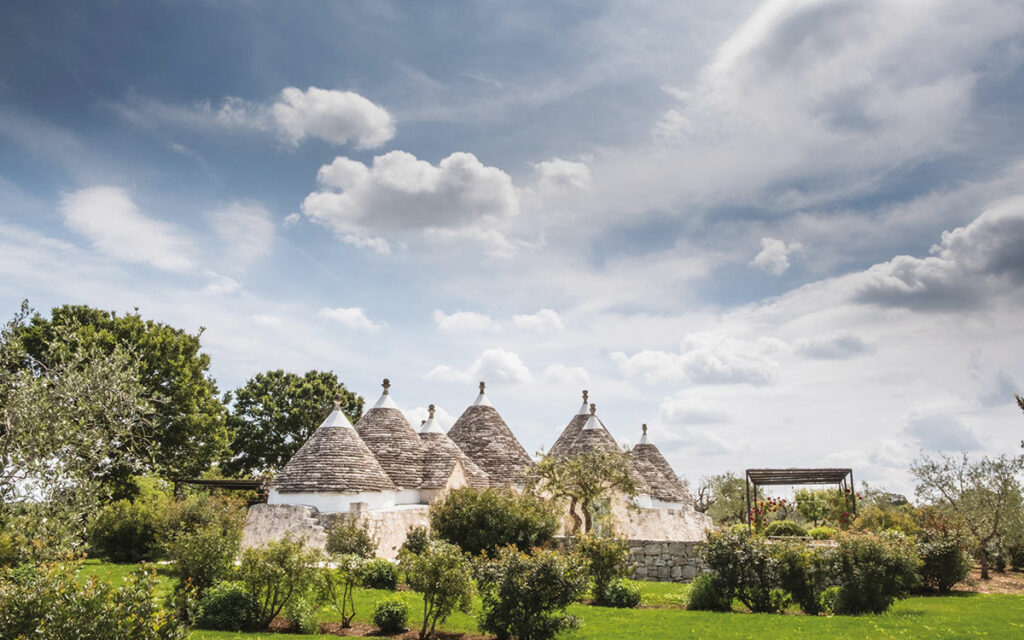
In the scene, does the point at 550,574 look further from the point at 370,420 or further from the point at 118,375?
the point at 370,420

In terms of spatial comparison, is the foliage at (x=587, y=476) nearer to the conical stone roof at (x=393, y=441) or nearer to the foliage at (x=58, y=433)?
the conical stone roof at (x=393, y=441)

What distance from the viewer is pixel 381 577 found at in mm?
16562

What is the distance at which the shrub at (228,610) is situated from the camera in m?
11.9

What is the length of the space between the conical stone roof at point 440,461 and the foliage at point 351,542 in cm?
642

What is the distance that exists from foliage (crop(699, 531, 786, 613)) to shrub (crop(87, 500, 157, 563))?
18.3 metres

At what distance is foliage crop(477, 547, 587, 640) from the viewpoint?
10727mm

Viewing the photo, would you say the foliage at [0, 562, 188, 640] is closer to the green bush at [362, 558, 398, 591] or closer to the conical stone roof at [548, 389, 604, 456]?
the green bush at [362, 558, 398, 591]

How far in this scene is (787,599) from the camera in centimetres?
1481

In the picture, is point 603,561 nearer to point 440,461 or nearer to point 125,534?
point 440,461

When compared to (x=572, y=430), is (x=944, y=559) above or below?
below

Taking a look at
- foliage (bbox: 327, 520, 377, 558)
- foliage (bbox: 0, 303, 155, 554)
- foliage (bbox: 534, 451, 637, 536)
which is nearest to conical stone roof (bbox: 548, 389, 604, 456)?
foliage (bbox: 534, 451, 637, 536)

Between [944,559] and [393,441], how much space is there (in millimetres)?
18536

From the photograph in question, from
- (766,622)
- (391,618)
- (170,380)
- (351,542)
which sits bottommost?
(391,618)

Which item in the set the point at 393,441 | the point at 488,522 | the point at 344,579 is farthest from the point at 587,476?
the point at 344,579
